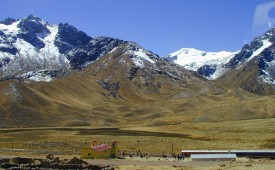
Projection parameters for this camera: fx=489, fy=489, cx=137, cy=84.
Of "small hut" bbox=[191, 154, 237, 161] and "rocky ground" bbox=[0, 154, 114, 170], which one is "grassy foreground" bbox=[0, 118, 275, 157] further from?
"rocky ground" bbox=[0, 154, 114, 170]

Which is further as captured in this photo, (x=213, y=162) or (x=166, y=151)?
(x=166, y=151)

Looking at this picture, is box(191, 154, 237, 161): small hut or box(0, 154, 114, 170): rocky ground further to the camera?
box(191, 154, 237, 161): small hut

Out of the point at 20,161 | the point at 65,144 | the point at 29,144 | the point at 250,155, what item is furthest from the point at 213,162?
the point at 29,144

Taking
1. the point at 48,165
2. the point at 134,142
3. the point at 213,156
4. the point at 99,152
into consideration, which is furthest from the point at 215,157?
the point at 134,142

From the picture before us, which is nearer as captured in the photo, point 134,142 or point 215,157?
A: point 215,157

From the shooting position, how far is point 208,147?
472 feet

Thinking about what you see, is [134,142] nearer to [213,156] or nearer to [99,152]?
[99,152]

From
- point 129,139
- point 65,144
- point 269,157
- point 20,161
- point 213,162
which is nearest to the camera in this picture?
point 20,161

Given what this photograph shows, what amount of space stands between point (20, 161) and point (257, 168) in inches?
1701

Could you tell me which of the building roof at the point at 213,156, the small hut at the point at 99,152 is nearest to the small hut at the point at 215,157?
the building roof at the point at 213,156

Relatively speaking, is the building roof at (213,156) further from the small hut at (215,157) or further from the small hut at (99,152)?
the small hut at (99,152)

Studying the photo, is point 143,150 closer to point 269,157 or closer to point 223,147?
point 223,147

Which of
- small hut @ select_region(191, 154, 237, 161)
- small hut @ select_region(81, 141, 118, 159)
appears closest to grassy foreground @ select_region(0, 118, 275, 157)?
small hut @ select_region(81, 141, 118, 159)

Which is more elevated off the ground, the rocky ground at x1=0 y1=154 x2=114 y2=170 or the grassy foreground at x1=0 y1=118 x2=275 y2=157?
the grassy foreground at x1=0 y1=118 x2=275 y2=157
